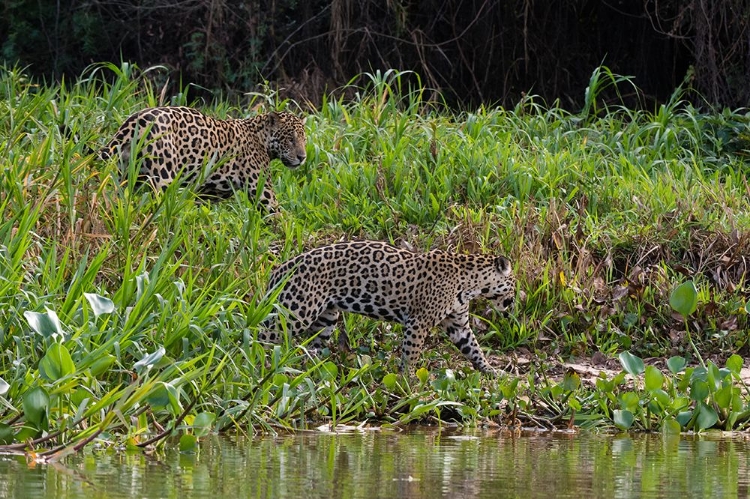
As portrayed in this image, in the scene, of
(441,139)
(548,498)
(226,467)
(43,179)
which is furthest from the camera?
(441,139)

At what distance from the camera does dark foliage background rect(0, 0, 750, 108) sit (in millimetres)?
13000

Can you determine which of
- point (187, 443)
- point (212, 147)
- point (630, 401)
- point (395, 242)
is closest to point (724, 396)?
point (630, 401)

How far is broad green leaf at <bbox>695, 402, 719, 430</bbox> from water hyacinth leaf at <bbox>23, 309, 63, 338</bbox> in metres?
2.84

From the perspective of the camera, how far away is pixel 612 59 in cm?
1376

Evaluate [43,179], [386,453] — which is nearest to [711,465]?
[386,453]

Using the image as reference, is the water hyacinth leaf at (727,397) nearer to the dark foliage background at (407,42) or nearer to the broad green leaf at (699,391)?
the broad green leaf at (699,391)

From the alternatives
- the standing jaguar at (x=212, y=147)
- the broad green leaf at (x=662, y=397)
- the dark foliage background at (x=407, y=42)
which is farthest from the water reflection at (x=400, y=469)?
the dark foliage background at (x=407, y=42)

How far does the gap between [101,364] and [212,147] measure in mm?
3818

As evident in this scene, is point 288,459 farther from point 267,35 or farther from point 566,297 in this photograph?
point 267,35

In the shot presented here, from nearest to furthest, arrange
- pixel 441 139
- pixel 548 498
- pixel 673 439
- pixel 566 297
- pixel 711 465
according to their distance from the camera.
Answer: pixel 548 498 → pixel 711 465 → pixel 673 439 → pixel 566 297 → pixel 441 139

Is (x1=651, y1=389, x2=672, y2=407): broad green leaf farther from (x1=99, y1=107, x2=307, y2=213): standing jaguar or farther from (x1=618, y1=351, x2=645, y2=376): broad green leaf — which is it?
(x1=99, y1=107, x2=307, y2=213): standing jaguar

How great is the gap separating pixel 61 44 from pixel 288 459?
409 inches

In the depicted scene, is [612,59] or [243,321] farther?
[612,59]

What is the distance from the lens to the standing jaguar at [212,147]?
8484 mm
